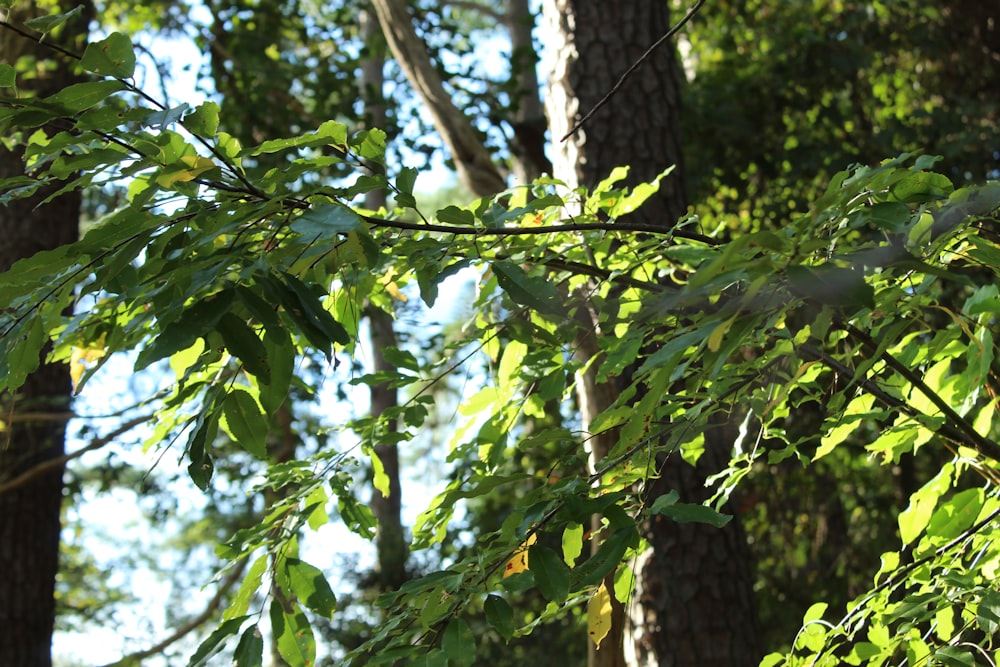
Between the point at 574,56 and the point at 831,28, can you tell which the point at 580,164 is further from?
the point at 831,28

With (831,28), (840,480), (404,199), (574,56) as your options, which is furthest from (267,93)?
(404,199)

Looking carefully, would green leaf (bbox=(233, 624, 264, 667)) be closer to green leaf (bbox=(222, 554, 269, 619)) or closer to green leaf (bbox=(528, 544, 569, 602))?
green leaf (bbox=(222, 554, 269, 619))

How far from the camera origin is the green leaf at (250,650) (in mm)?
1106

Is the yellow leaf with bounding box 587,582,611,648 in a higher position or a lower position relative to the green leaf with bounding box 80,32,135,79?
lower

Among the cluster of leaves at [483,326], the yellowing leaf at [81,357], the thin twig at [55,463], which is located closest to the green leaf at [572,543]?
the cluster of leaves at [483,326]

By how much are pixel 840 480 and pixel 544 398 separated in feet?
14.2

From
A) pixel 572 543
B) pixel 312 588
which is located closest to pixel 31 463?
pixel 312 588

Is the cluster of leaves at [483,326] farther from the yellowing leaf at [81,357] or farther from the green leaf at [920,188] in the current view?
the yellowing leaf at [81,357]

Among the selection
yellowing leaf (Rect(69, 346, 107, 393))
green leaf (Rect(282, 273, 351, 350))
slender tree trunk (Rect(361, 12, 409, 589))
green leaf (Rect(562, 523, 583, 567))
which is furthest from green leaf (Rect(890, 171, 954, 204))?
slender tree trunk (Rect(361, 12, 409, 589))

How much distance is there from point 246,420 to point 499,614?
316 mm

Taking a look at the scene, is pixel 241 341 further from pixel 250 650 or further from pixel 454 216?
pixel 250 650

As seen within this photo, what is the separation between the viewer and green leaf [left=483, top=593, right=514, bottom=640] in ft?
3.23

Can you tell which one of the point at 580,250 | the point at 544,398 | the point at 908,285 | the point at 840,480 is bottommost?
the point at 908,285

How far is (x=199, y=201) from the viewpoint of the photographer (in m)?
0.97
